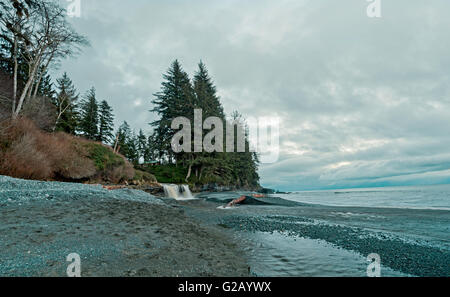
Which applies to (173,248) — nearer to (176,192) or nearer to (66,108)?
(176,192)

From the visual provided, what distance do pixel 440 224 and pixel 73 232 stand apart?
11.5 m

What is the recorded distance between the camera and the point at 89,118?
38094 millimetres

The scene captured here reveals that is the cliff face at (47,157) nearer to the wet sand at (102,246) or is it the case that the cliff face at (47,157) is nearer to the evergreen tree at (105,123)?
the wet sand at (102,246)

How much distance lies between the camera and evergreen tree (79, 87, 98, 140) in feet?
122

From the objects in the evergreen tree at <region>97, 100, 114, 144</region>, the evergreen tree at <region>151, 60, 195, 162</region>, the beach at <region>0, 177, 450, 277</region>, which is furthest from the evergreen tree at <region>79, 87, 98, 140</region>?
the beach at <region>0, 177, 450, 277</region>

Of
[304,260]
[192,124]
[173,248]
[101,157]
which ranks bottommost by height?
[304,260]

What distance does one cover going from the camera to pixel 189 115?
106 feet

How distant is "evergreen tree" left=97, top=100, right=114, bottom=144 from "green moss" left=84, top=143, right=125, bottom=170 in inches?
1020

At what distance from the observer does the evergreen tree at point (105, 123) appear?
39.9 metres

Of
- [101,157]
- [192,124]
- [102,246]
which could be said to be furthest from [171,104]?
[102,246]

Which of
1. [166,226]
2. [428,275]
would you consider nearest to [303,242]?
[428,275]

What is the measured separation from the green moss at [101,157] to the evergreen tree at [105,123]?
25913 millimetres

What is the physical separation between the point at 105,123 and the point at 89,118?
295cm

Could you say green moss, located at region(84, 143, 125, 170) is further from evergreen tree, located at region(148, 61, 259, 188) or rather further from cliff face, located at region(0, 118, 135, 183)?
evergreen tree, located at region(148, 61, 259, 188)
